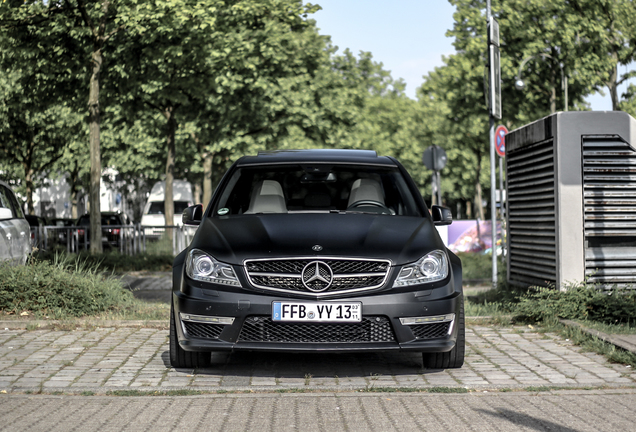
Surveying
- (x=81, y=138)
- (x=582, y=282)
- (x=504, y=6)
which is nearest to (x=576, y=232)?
(x=582, y=282)

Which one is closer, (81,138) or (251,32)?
(251,32)

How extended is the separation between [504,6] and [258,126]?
33.4 ft

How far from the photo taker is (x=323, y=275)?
6.11 m

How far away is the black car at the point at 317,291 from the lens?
19.9 ft

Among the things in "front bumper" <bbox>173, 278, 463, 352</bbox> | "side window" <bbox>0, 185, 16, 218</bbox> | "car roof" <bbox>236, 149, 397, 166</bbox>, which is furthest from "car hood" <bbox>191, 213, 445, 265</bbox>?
"side window" <bbox>0, 185, 16, 218</bbox>

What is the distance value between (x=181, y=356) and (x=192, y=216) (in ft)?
4.42

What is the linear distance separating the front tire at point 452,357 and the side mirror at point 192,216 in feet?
7.39

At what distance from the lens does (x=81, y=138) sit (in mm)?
33812

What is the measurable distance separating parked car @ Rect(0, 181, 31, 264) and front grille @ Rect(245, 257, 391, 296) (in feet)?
16.1

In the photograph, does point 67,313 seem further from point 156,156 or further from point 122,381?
point 156,156

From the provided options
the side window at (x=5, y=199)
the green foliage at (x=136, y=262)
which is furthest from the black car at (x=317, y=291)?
the green foliage at (x=136, y=262)

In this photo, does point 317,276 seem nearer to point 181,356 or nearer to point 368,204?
point 181,356

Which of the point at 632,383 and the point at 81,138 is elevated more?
the point at 81,138

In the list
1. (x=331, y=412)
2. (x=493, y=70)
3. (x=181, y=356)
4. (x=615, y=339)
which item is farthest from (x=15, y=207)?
(x=615, y=339)
